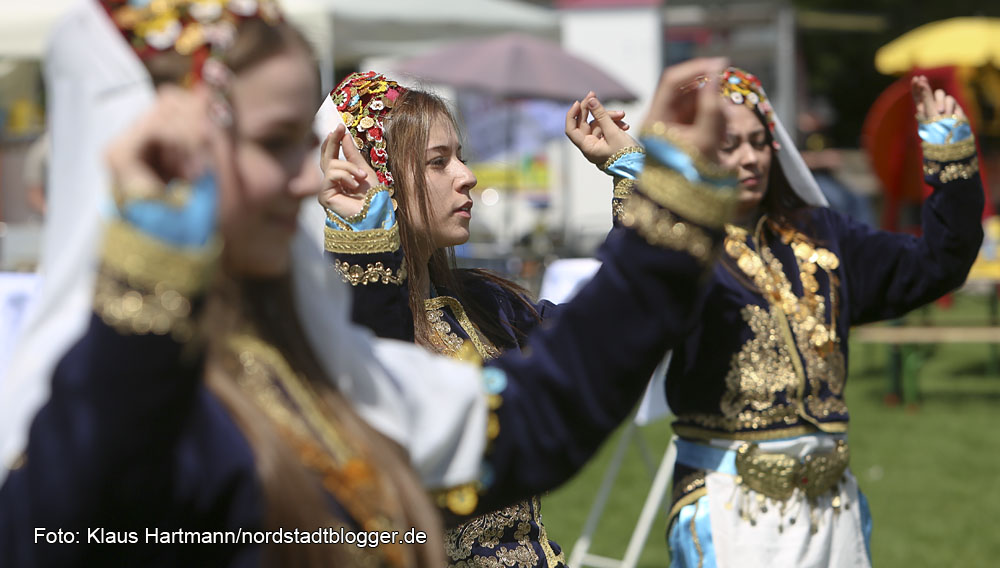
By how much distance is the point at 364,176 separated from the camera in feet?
7.27

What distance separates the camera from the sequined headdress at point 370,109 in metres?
2.50

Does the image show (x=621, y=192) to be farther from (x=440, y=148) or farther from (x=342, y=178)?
(x=342, y=178)

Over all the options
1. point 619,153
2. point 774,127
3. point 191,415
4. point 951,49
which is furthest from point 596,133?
point 951,49

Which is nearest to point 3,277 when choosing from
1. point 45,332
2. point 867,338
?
point 45,332

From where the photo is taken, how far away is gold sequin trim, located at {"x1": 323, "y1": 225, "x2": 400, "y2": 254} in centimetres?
221

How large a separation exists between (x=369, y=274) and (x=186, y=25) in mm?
1023

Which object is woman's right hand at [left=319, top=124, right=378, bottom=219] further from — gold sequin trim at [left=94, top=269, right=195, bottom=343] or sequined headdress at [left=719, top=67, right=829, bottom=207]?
gold sequin trim at [left=94, top=269, right=195, bottom=343]

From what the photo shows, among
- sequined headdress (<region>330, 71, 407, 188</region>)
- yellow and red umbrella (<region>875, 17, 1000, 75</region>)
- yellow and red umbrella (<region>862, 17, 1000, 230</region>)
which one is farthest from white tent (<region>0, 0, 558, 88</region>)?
sequined headdress (<region>330, 71, 407, 188</region>)

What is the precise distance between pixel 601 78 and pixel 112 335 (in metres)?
9.29

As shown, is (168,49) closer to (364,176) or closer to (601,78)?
(364,176)

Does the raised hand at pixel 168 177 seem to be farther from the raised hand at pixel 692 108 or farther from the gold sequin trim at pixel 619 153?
the gold sequin trim at pixel 619 153

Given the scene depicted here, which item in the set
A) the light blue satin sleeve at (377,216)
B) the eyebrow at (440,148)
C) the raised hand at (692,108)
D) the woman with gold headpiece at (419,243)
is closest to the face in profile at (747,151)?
the woman with gold headpiece at (419,243)

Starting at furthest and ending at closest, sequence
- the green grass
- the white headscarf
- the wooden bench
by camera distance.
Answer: the wooden bench, the green grass, the white headscarf

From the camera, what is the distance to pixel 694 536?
2.66m
